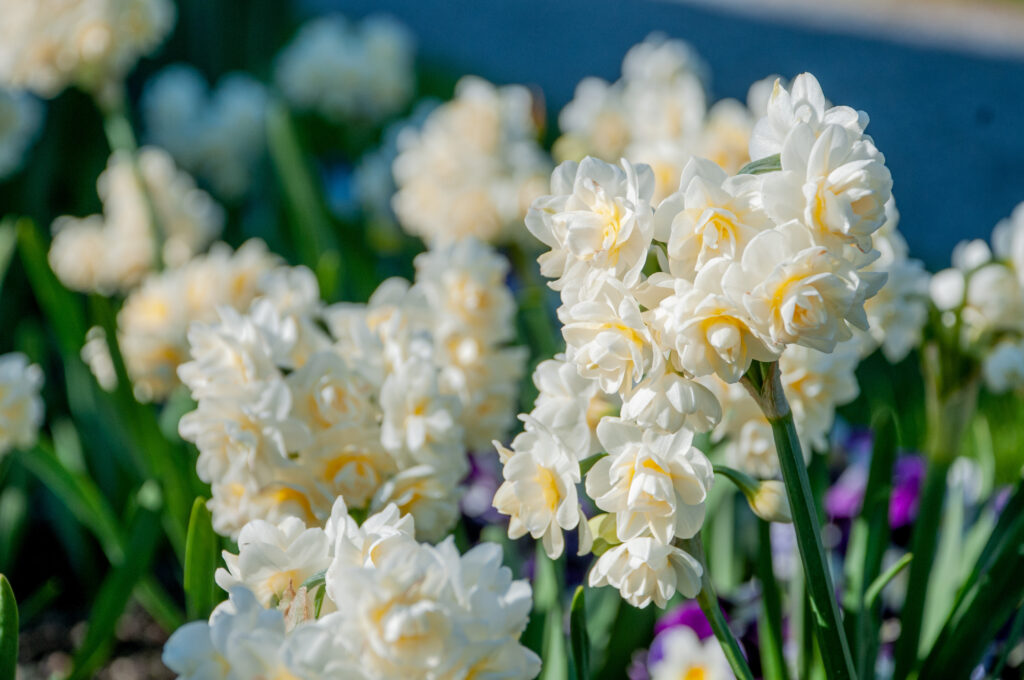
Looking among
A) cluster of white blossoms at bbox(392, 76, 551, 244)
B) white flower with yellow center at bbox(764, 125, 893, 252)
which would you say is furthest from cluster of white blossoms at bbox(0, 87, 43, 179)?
white flower with yellow center at bbox(764, 125, 893, 252)

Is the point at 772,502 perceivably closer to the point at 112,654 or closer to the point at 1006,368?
the point at 1006,368

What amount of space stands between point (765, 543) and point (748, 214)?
1.72ft

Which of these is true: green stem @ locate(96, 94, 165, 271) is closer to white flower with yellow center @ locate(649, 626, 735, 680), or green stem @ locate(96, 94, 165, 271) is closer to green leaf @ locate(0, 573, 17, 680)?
green leaf @ locate(0, 573, 17, 680)

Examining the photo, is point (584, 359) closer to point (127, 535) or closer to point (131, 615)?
point (127, 535)

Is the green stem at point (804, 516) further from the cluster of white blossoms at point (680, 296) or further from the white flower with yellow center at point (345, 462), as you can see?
the white flower with yellow center at point (345, 462)

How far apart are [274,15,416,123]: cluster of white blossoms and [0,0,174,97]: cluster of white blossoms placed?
1136 millimetres

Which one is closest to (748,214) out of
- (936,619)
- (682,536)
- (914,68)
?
Result: (682,536)

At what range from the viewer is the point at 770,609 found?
118 cm

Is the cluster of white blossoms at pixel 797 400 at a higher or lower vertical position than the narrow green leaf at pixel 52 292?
higher

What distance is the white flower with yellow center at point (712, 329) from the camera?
2.52 feet

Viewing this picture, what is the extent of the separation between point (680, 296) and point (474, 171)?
5.18 ft

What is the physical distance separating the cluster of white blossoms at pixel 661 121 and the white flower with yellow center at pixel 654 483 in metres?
0.94

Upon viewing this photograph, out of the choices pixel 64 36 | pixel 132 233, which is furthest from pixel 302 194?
pixel 64 36

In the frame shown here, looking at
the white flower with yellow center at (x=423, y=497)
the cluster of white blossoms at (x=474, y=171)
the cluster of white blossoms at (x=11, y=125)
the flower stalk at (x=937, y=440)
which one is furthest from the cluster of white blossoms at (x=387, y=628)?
the cluster of white blossoms at (x=11, y=125)
